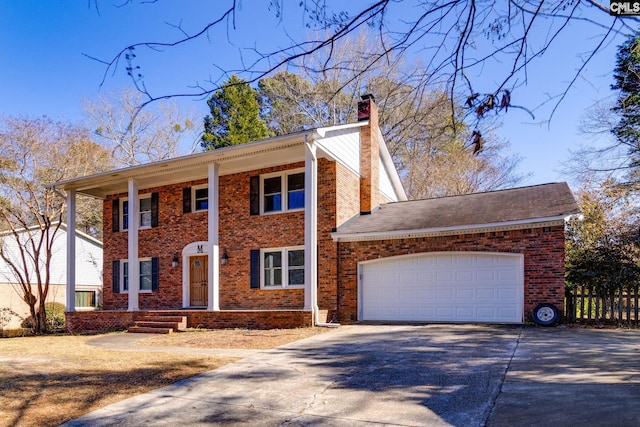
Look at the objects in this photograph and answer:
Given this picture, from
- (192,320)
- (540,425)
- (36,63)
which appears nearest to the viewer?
(36,63)

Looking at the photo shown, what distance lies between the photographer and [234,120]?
30844mm

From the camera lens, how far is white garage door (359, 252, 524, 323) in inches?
494

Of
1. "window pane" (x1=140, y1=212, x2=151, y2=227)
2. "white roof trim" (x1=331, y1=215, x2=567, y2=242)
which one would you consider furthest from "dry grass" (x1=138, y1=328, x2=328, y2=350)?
"window pane" (x1=140, y1=212, x2=151, y2=227)

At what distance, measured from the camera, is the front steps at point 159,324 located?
1398cm

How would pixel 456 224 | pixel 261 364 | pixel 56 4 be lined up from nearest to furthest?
1. pixel 56 4
2. pixel 261 364
3. pixel 456 224

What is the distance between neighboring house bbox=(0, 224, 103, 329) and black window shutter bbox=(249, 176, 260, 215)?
10713 mm

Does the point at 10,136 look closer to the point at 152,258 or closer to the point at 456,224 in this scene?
the point at 152,258

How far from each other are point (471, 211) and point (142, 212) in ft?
40.3

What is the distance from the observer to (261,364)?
26.8 feet

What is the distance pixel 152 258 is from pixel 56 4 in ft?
51.7

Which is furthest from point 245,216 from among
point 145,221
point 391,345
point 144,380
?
point 144,380

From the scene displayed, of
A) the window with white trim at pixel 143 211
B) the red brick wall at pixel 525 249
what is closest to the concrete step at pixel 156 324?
the red brick wall at pixel 525 249

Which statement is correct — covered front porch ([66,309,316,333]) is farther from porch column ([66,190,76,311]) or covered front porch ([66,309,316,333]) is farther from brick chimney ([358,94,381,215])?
brick chimney ([358,94,381,215])

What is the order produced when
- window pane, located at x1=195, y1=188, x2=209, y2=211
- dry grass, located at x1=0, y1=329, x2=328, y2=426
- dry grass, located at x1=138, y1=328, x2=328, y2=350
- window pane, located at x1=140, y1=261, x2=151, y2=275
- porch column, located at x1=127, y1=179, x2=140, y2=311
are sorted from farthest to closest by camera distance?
window pane, located at x1=140, y1=261, x2=151, y2=275 < window pane, located at x1=195, y1=188, x2=209, y2=211 < porch column, located at x1=127, y1=179, x2=140, y2=311 < dry grass, located at x1=138, y1=328, x2=328, y2=350 < dry grass, located at x1=0, y1=329, x2=328, y2=426
